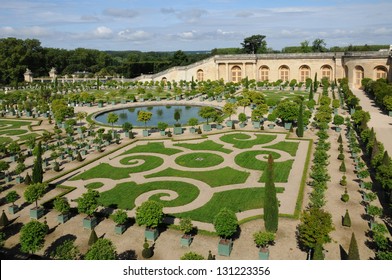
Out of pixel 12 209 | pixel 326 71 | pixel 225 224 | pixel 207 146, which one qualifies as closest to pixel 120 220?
pixel 225 224

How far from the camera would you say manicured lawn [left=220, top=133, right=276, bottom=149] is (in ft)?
120

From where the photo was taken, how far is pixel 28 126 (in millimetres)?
48062

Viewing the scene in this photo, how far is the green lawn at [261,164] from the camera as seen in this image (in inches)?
1093

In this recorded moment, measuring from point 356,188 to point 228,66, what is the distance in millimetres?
65672

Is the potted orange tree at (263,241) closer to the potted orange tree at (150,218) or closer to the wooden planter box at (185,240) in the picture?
the wooden planter box at (185,240)

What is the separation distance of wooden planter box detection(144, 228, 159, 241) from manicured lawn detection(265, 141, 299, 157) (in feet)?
57.7

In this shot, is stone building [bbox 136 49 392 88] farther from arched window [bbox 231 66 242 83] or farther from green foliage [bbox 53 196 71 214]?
green foliage [bbox 53 196 71 214]

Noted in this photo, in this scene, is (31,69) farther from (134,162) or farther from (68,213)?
(68,213)

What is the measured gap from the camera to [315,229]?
17281 mm

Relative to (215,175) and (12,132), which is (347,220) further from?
(12,132)

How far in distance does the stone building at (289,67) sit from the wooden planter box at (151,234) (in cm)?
6299

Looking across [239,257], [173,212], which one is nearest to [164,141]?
[173,212]

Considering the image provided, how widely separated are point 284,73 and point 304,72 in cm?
455

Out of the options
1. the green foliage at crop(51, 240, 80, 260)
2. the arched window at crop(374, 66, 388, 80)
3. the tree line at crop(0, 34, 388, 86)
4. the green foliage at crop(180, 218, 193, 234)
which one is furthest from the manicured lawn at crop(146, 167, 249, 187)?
the tree line at crop(0, 34, 388, 86)
